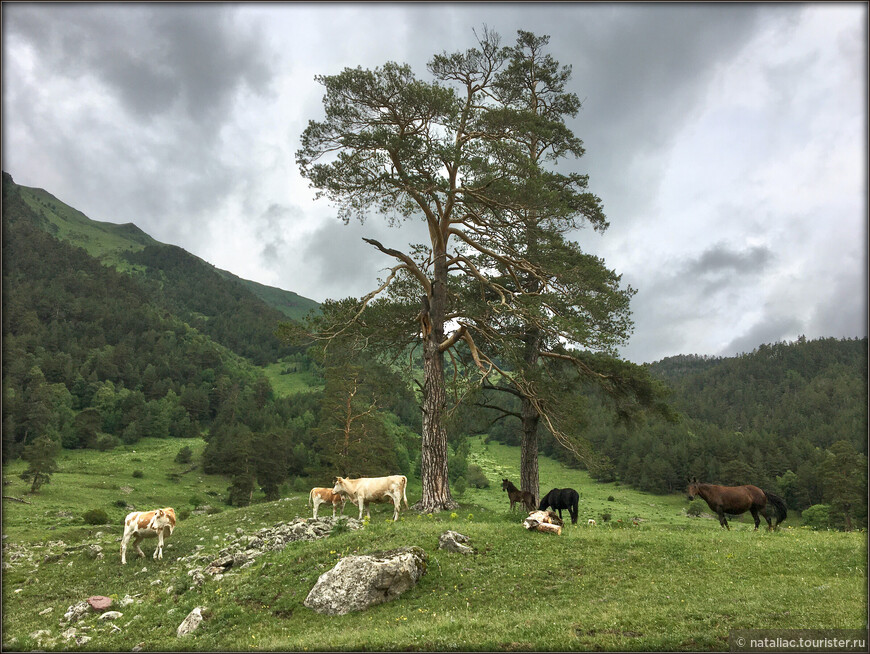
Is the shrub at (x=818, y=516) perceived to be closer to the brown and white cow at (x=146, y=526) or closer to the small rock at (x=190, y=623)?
the brown and white cow at (x=146, y=526)

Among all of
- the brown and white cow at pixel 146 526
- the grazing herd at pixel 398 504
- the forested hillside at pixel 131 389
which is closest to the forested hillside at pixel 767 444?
the grazing herd at pixel 398 504

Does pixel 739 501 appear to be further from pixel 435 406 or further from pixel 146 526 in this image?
pixel 146 526

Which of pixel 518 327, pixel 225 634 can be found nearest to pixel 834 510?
pixel 518 327

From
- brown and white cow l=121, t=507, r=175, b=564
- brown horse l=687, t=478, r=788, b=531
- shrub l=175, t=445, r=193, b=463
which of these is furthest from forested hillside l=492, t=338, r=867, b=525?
shrub l=175, t=445, r=193, b=463

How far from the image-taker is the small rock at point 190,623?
1009cm

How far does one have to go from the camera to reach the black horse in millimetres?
18609

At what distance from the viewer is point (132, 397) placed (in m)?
122

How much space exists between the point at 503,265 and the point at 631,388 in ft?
27.7

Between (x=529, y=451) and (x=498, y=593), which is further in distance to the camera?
(x=529, y=451)

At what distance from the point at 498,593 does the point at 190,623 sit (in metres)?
6.74

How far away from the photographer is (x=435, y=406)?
67.5ft

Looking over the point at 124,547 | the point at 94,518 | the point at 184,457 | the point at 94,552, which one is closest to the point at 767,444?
the point at 184,457

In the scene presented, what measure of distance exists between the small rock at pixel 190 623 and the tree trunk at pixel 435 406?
1017 centimetres

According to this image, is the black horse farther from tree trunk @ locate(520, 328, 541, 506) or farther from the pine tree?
the pine tree
